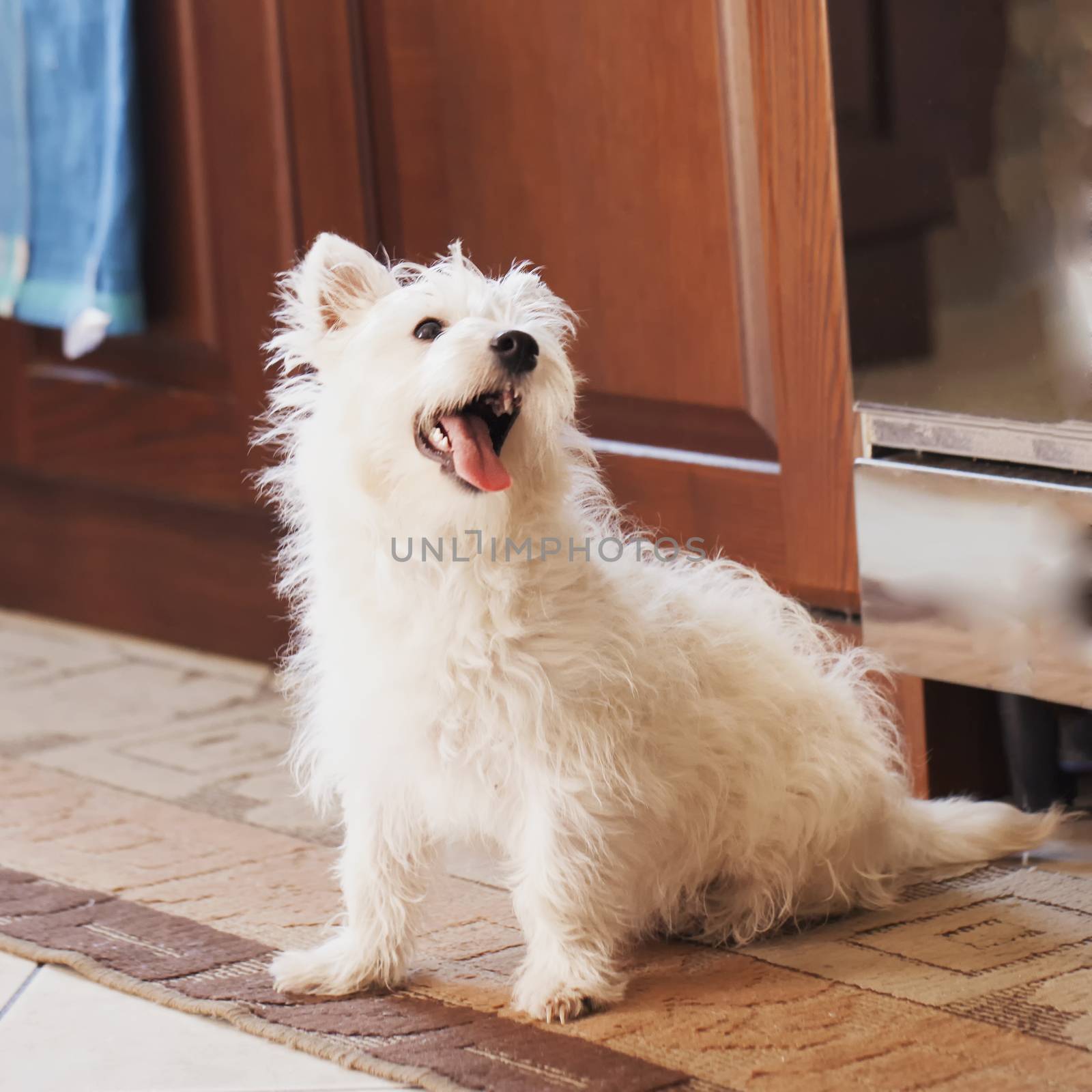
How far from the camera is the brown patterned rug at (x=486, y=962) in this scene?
1.20 m

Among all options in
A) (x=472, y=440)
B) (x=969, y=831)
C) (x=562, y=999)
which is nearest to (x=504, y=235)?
(x=472, y=440)

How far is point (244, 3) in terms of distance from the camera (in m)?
2.02

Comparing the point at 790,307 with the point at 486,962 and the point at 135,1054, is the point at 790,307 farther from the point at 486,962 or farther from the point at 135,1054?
the point at 135,1054

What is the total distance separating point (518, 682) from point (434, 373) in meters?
0.24

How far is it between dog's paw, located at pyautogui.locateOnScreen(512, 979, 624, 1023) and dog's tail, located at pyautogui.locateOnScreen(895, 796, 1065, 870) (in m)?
0.36

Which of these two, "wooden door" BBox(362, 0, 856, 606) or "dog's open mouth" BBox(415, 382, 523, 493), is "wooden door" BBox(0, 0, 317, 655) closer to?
"wooden door" BBox(362, 0, 856, 606)

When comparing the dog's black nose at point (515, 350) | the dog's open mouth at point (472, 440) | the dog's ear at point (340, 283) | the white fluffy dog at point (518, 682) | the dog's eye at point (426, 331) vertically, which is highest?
the dog's ear at point (340, 283)

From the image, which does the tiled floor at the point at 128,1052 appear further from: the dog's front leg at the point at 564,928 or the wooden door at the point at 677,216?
the wooden door at the point at 677,216

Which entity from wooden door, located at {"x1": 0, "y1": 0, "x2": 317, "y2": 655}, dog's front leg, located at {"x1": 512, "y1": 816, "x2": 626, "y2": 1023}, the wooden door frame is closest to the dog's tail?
the wooden door frame

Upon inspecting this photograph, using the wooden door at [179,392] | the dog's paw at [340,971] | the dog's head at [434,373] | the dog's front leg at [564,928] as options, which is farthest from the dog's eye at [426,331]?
the wooden door at [179,392]

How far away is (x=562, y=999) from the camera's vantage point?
1.28 meters

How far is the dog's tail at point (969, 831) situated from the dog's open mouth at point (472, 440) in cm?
55

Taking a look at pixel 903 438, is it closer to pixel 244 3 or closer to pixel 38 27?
pixel 244 3

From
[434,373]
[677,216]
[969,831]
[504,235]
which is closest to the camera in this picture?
[434,373]
